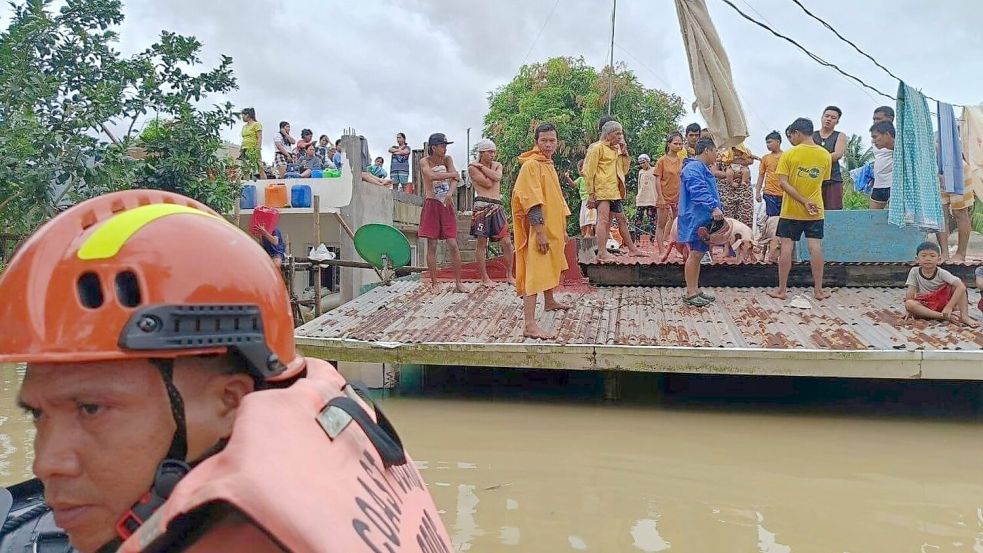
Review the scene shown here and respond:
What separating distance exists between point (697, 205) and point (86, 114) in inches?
221

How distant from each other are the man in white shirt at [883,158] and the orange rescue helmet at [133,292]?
7790 millimetres

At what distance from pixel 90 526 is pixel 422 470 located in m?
3.49

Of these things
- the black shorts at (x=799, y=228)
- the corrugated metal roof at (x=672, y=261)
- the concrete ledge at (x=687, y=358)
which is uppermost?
the black shorts at (x=799, y=228)

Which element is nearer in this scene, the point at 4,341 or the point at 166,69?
the point at 4,341

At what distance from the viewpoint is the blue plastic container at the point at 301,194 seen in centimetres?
1393

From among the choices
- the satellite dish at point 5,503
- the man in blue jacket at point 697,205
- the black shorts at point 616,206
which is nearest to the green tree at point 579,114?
the black shorts at point 616,206

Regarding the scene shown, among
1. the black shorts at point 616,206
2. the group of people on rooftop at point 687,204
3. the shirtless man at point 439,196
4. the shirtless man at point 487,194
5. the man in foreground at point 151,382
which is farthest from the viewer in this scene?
the black shorts at point 616,206

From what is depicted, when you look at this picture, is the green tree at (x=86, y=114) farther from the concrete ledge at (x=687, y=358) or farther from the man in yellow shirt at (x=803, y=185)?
the man in yellow shirt at (x=803, y=185)

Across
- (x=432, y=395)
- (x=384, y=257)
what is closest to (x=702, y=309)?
(x=432, y=395)

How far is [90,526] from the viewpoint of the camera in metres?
1.00

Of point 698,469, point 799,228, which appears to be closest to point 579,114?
point 799,228

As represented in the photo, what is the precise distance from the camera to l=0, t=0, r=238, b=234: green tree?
652 centimetres

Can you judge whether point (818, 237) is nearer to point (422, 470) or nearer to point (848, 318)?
point (848, 318)

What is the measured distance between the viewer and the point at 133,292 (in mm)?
1002
